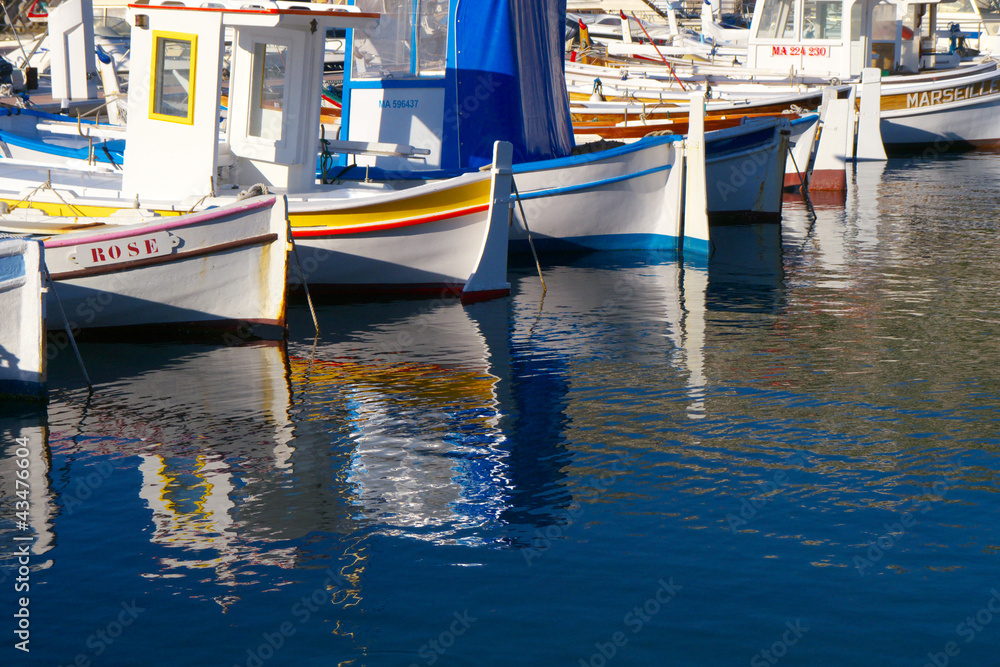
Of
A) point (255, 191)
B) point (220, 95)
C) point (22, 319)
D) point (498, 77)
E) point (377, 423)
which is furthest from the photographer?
point (498, 77)

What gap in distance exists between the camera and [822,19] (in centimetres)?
2569

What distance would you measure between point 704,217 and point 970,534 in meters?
9.08

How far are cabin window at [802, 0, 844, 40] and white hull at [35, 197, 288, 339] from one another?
62.6 ft

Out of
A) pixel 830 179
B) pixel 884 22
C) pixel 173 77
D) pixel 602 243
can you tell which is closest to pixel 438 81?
pixel 602 243

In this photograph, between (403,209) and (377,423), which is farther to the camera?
(403,209)

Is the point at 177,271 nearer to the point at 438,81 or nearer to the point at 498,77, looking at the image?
the point at 438,81

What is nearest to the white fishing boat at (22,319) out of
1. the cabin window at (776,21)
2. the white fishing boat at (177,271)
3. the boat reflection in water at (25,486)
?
the boat reflection in water at (25,486)

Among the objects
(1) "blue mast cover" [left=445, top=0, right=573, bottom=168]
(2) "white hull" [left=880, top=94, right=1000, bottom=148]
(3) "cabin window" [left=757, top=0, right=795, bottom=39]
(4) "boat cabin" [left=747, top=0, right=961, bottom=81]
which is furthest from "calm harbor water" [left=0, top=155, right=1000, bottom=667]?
(2) "white hull" [left=880, top=94, right=1000, bottom=148]

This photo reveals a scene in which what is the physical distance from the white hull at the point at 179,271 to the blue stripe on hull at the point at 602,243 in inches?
201

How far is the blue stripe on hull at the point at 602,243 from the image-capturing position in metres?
14.8

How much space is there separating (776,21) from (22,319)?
21544 millimetres

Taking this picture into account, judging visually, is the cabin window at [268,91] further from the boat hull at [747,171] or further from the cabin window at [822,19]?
the cabin window at [822,19]

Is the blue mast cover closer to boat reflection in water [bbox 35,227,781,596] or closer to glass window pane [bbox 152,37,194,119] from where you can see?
boat reflection in water [bbox 35,227,781,596]

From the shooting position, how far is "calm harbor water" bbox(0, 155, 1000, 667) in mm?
5059
